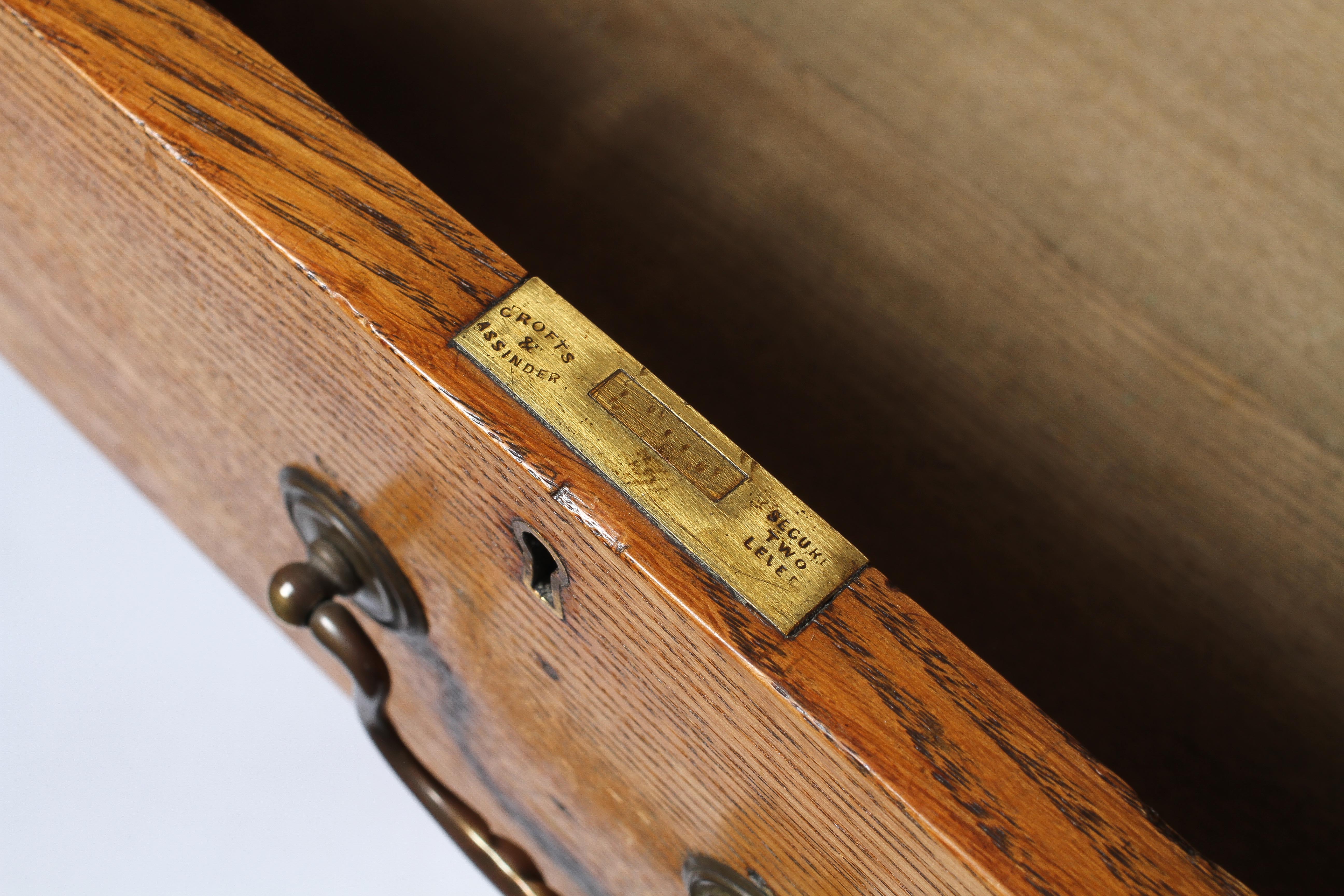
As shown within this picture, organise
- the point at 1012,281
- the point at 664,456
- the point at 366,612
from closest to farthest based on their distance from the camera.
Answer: the point at 664,456
the point at 366,612
the point at 1012,281

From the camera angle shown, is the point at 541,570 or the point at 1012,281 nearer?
the point at 541,570

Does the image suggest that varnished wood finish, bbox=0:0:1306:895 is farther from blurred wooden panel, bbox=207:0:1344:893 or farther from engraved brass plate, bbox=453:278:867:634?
blurred wooden panel, bbox=207:0:1344:893

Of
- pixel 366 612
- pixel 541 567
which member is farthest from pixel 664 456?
pixel 366 612

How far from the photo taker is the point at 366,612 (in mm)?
503

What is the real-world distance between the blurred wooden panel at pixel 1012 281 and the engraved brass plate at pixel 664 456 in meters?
0.25

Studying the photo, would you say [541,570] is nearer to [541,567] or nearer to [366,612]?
[541,567]

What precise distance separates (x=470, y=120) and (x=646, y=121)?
111 mm

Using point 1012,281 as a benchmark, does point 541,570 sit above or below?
below

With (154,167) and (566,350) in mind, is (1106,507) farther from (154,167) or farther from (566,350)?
(154,167)

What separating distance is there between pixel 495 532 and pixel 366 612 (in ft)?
0.61

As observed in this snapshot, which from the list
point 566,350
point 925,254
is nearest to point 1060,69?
point 925,254

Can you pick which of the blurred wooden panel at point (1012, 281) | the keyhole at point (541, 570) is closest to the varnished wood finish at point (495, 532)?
the keyhole at point (541, 570)

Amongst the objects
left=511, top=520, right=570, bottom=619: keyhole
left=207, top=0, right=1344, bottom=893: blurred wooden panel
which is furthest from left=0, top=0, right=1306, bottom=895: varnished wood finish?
left=207, top=0, right=1344, bottom=893: blurred wooden panel

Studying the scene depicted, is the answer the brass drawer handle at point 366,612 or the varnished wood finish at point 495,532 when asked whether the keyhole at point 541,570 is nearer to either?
the varnished wood finish at point 495,532
